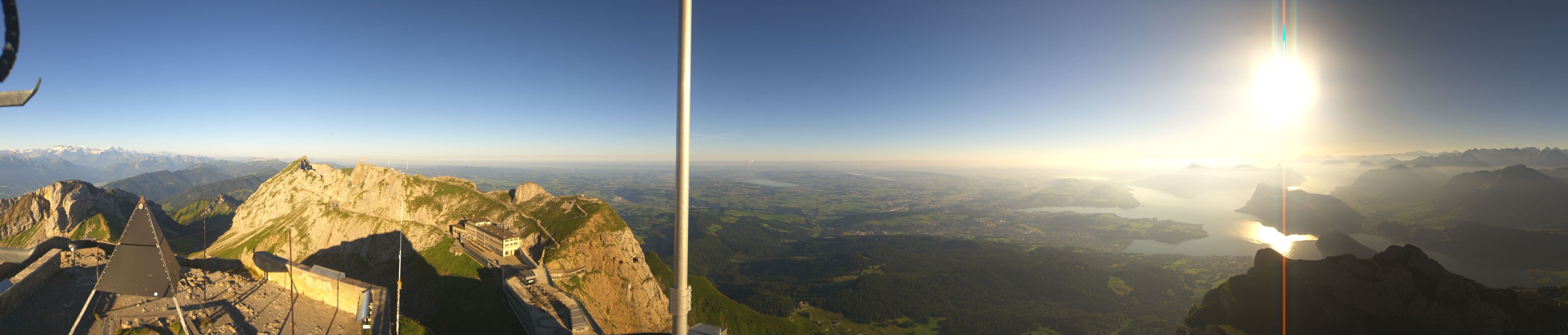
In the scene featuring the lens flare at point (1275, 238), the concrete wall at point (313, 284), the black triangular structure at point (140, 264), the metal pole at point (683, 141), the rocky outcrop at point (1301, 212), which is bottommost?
the lens flare at point (1275, 238)

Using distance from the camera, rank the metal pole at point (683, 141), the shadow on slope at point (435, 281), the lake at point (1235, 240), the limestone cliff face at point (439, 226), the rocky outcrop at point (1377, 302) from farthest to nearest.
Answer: the lake at point (1235, 240) < the limestone cliff face at point (439, 226) < the rocky outcrop at point (1377, 302) < the shadow on slope at point (435, 281) < the metal pole at point (683, 141)

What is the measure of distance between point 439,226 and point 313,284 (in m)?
45.1

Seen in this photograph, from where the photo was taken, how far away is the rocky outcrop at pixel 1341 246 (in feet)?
197

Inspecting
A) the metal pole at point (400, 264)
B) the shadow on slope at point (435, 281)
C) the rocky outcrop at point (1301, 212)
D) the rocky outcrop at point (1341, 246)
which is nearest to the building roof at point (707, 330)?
the metal pole at point (400, 264)

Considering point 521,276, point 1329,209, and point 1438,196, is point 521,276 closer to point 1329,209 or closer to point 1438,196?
point 1329,209

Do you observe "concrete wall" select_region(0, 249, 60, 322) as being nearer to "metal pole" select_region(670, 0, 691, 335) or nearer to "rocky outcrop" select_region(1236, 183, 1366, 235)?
"metal pole" select_region(670, 0, 691, 335)

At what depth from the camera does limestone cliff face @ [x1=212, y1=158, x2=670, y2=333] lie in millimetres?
43406

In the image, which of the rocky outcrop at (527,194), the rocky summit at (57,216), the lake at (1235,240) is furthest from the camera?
the rocky summit at (57,216)

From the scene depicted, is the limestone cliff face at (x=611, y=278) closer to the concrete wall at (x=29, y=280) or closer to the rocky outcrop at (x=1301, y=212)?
the concrete wall at (x=29, y=280)

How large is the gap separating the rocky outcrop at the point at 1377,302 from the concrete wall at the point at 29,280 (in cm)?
7531

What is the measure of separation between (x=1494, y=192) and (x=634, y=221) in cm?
17959

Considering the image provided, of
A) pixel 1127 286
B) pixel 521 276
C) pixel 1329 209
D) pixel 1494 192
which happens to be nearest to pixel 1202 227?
pixel 1127 286

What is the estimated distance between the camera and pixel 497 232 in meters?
45.5

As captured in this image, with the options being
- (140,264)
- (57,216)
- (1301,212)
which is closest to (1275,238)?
(1301,212)
